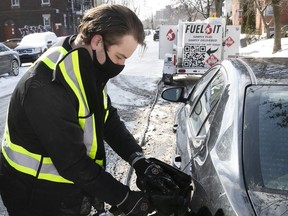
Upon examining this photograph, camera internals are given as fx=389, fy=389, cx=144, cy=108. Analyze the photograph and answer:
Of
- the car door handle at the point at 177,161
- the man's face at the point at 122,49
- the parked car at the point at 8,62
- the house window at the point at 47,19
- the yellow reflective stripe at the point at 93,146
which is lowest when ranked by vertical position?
the parked car at the point at 8,62

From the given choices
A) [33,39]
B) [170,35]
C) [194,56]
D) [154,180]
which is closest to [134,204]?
[154,180]

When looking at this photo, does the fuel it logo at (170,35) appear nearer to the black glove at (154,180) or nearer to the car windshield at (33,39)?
the black glove at (154,180)

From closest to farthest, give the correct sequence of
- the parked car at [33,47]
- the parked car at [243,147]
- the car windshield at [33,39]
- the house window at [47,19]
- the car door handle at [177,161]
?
the parked car at [243,147] < the car door handle at [177,161] < the parked car at [33,47] < the car windshield at [33,39] < the house window at [47,19]

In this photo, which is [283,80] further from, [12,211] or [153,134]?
[153,134]

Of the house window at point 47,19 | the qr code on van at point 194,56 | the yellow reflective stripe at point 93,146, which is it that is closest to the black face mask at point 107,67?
the yellow reflective stripe at point 93,146

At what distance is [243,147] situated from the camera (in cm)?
186

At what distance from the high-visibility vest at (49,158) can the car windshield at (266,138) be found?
74cm

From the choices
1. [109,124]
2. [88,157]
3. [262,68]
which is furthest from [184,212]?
[262,68]

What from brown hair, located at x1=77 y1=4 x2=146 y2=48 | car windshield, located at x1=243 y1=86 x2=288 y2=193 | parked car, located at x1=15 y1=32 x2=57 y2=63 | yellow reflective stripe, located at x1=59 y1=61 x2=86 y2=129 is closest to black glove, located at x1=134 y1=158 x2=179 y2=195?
car windshield, located at x1=243 y1=86 x2=288 y2=193

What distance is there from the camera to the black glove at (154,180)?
194cm

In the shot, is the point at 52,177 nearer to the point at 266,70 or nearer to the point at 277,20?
the point at 266,70

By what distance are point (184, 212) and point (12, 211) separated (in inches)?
34.2

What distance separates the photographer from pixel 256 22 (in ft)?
124

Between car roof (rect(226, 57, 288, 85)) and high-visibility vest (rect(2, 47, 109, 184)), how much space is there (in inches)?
39.7
